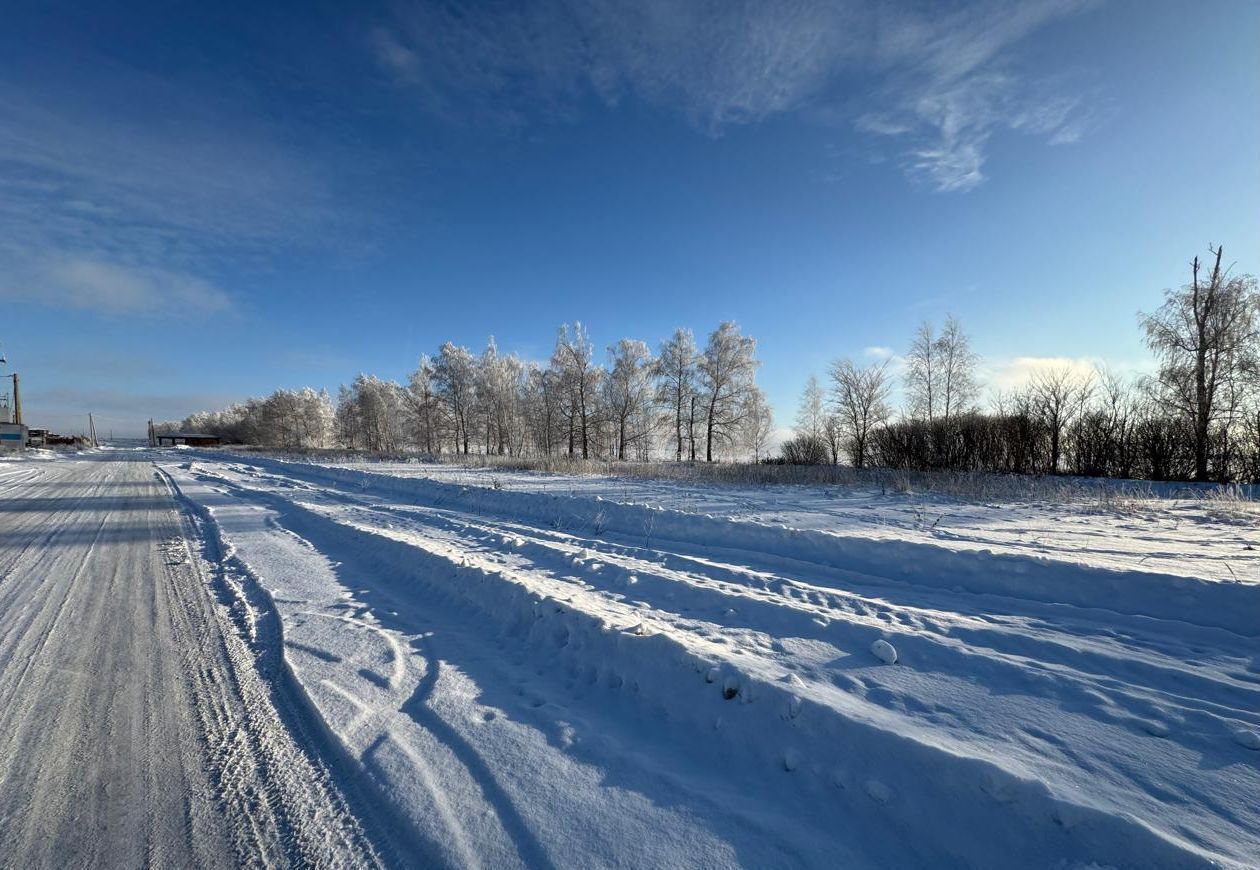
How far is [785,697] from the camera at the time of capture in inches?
112

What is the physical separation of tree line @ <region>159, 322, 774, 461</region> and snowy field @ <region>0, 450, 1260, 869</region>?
30297mm

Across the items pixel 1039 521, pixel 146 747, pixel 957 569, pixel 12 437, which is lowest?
pixel 146 747

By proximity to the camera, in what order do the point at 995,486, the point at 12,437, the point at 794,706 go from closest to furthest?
the point at 794,706 < the point at 995,486 < the point at 12,437

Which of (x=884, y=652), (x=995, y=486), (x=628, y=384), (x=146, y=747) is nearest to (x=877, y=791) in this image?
(x=884, y=652)

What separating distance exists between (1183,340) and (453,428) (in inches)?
1974

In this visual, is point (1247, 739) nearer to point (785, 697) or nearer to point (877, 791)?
point (877, 791)

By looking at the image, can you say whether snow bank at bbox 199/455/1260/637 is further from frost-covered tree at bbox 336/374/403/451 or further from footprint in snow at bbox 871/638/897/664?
frost-covered tree at bbox 336/374/403/451

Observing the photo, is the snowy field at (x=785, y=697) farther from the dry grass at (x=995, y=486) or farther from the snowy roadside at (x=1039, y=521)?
the dry grass at (x=995, y=486)

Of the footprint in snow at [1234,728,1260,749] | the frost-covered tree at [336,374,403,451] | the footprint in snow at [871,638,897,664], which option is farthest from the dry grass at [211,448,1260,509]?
the frost-covered tree at [336,374,403,451]

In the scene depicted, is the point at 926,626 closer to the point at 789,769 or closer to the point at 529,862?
the point at 789,769

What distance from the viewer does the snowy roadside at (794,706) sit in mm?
2117

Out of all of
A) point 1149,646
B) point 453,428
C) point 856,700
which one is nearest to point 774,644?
point 856,700

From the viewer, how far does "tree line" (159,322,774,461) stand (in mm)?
36875

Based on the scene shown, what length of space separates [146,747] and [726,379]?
35741mm
